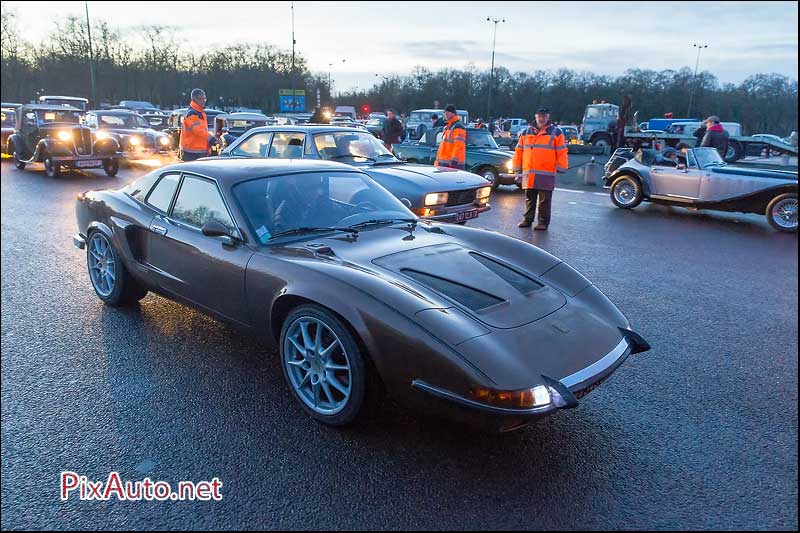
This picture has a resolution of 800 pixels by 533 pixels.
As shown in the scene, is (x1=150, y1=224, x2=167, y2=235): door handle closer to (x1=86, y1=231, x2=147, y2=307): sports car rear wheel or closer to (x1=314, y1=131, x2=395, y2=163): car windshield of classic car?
(x1=86, y1=231, x2=147, y2=307): sports car rear wheel

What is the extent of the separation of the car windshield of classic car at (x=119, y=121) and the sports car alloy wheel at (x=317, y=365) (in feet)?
61.2

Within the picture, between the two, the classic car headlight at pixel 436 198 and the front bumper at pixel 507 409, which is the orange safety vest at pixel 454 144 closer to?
the classic car headlight at pixel 436 198

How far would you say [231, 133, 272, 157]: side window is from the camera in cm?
834

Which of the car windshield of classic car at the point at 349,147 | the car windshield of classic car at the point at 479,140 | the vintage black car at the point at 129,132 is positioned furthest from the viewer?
the vintage black car at the point at 129,132

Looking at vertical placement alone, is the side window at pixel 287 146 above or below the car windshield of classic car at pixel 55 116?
below

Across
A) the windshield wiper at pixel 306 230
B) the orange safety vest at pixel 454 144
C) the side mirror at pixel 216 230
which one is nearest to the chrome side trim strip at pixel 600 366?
the windshield wiper at pixel 306 230

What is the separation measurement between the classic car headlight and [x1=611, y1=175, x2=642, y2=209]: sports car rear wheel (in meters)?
5.31

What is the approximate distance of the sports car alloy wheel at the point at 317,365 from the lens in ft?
9.34

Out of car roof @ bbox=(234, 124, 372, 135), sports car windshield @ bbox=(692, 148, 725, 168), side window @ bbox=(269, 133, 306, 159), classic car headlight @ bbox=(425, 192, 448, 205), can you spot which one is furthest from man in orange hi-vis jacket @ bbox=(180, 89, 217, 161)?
sports car windshield @ bbox=(692, 148, 725, 168)

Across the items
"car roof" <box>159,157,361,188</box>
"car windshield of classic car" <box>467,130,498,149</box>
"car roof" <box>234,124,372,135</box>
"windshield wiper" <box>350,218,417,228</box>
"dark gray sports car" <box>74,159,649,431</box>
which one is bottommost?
"dark gray sports car" <box>74,159,649,431</box>

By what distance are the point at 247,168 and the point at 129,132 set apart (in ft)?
54.8

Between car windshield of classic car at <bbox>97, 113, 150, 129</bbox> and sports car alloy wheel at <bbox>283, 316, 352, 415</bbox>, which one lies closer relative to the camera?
sports car alloy wheel at <bbox>283, 316, 352, 415</bbox>

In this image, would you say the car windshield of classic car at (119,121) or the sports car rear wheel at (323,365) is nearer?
the sports car rear wheel at (323,365)

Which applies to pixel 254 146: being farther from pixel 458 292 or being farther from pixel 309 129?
pixel 458 292
